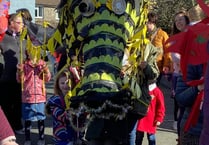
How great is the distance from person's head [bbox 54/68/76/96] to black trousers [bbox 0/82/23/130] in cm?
237

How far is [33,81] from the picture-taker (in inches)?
270

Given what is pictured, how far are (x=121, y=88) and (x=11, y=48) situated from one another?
3721 mm

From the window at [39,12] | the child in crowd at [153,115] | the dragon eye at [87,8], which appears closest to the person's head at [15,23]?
the child in crowd at [153,115]

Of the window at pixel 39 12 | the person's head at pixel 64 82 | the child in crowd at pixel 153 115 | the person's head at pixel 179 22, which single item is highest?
the window at pixel 39 12

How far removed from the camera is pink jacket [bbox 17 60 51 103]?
682cm

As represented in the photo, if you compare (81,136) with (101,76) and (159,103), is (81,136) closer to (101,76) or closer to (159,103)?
(159,103)

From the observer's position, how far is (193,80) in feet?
12.5

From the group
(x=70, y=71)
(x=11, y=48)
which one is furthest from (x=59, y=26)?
(x=11, y=48)

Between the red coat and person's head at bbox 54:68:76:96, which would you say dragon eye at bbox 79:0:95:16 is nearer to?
person's head at bbox 54:68:76:96

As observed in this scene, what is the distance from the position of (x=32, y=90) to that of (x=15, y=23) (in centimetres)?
104

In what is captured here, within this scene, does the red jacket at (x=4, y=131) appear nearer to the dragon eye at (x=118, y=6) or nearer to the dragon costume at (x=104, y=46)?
the dragon costume at (x=104, y=46)

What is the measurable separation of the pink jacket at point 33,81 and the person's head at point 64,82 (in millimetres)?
1728

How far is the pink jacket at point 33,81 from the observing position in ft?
22.4

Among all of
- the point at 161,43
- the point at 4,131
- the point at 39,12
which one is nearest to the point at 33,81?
the point at 161,43
